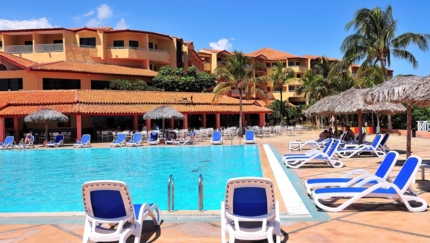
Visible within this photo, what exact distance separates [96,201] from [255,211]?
1.93 meters

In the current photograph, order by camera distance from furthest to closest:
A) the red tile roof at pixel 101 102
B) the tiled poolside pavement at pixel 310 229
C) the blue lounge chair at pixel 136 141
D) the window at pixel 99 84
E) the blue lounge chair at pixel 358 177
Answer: the window at pixel 99 84 < the red tile roof at pixel 101 102 < the blue lounge chair at pixel 136 141 < the blue lounge chair at pixel 358 177 < the tiled poolside pavement at pixel 310 229

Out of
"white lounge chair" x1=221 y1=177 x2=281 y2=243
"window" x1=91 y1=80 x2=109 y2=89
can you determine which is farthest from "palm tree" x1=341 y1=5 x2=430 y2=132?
"white lounge chair" x1=221 y1=177 x2=281 y2=243

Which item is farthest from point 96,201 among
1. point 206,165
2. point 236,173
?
point 206,165

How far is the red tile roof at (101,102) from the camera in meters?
26.2

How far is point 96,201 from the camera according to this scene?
15.2 ft

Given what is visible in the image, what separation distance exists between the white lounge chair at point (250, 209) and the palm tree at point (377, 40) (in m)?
23.9

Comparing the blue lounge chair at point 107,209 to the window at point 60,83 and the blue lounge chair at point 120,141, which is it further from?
the window at point 60,83

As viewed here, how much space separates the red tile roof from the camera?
26183 millimetres

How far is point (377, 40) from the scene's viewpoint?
25828 millimetres

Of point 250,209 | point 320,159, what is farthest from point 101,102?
point 250,209

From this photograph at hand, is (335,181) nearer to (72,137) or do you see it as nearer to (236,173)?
(236,173)

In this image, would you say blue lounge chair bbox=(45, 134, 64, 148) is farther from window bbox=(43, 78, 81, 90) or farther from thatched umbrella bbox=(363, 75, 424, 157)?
thatched umbrella bbox=(363, 75, 424, 157)

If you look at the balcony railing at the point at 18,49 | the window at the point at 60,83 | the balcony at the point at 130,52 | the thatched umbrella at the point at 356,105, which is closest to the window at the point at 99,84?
the window at the point at 60,83

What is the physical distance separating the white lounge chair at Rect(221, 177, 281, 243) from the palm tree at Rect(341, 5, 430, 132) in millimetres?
23938
